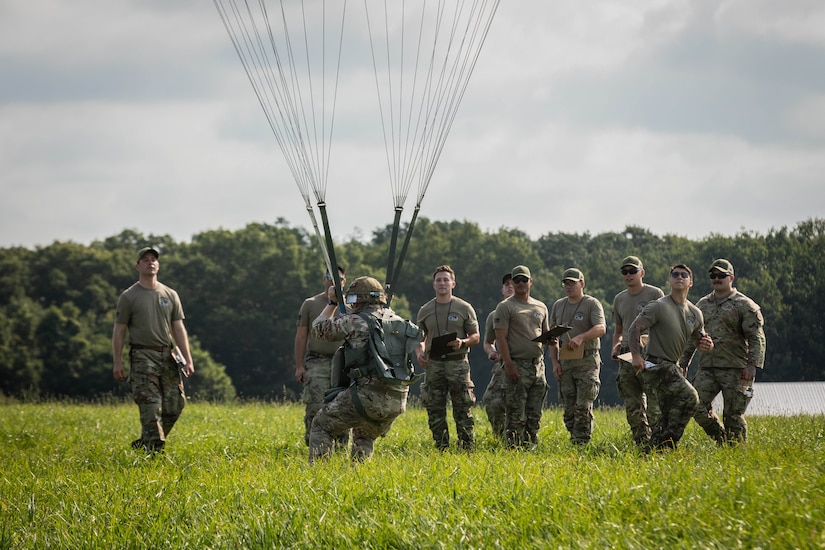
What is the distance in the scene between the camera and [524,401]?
484 inches

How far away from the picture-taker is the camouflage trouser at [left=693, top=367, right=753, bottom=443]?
11062 millimetres

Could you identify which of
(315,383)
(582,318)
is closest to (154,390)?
(315,383)

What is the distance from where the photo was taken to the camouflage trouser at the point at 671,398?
10453 millimetres

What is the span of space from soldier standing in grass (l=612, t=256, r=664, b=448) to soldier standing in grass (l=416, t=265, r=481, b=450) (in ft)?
5.81

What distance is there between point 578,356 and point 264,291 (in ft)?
170

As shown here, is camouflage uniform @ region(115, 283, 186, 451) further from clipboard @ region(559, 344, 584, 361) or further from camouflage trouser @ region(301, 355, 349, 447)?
clipboard @ region(559, 344, 584, 361)

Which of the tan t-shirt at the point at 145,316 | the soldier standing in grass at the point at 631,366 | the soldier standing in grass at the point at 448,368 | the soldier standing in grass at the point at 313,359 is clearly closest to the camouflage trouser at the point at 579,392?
the soldier standing in grass at the point at 631,366

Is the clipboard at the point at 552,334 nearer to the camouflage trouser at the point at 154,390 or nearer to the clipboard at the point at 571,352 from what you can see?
the clipboard at the point at 571,352

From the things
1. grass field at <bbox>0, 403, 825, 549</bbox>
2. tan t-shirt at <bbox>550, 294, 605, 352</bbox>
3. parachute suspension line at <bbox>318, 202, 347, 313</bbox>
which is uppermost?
parachute suspension line at <bbox>318, 202, 347, 313</bbox>

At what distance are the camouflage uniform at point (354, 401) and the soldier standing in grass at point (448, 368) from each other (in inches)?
80.1

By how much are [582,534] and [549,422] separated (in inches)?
375

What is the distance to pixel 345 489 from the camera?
8.39 meters

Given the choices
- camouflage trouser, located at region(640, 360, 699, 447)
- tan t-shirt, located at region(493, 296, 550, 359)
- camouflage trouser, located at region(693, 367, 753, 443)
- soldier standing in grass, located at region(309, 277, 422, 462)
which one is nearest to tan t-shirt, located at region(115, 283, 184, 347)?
soldier standing in grass, located at region(309, 277, 422, 462)

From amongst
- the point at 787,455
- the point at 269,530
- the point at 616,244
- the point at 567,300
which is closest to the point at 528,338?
the point at 567,300
